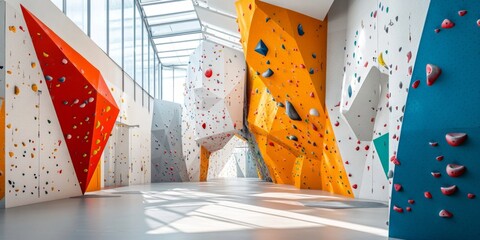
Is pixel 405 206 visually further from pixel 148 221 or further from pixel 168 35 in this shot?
pixel 168 35

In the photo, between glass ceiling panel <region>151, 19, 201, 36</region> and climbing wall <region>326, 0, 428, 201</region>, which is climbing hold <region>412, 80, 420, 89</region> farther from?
glass ceiling panel <region>151, 19, 201, 36</region>

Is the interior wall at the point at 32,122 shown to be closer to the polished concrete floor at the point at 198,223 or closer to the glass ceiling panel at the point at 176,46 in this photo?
Answer: the polished concrete floor at the point at 198,223

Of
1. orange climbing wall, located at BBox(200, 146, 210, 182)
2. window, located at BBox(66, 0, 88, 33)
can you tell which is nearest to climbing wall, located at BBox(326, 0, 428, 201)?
window, located at BBox(66, 0, 88, 33)

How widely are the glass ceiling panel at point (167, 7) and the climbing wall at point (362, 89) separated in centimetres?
1127

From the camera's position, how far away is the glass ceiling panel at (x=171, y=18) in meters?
21.7

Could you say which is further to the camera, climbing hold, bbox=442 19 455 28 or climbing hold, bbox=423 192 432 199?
climbing hold, bbox=423 192 432 199

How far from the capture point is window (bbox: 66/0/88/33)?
1091 centimetres

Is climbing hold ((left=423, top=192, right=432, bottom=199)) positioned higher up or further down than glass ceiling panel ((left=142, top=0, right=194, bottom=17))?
further down

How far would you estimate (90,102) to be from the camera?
10281mm

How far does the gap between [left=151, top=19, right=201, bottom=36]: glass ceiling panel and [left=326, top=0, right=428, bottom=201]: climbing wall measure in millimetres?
13569

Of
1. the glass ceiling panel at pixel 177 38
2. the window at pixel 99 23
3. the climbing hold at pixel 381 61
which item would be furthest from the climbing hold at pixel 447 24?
the glass ceiling panel at pixel 177 38

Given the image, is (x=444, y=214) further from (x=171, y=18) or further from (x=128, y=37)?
(x=171, y=18)

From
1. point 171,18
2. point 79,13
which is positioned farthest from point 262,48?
point 171,18

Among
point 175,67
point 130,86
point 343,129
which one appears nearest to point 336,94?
point 343,129
